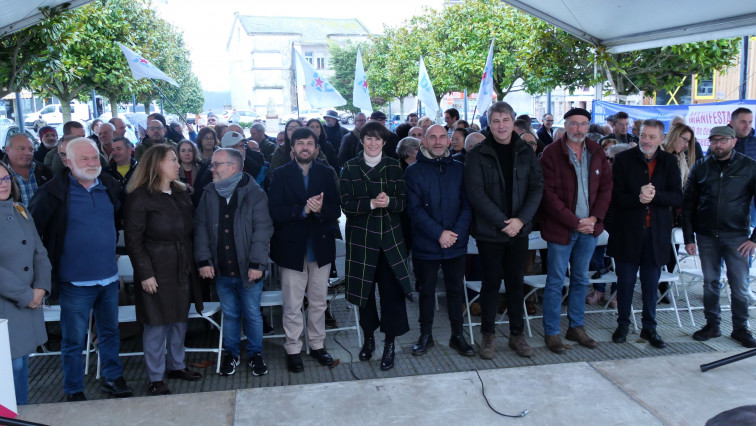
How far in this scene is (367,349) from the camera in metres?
4.82

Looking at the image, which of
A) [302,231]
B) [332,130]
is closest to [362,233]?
[302,231]

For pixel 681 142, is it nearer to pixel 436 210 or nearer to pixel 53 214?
pixel 436 210

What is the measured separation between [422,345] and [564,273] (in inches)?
54.0

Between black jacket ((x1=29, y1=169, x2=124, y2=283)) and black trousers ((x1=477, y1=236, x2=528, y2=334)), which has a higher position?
black jacket ((x1=29, y1=169, x2=124, y2=283))

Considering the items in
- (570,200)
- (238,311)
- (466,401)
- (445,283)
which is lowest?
(466,401)

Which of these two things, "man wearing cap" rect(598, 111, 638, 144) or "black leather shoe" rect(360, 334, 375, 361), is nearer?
"black leather shoe" rect(360, 334, 375, 361)

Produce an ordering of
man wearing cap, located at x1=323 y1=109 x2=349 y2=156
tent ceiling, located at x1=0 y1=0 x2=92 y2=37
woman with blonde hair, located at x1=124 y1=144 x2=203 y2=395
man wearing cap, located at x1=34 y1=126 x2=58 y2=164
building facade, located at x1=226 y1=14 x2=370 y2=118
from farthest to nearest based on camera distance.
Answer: building facade, located at x1=226 y1=14 x2=370 y2=118 < man wearing cap, located at x1=323 y1=109 x2=349 y2=156 < man wearing cap, located at x1=34 y1=126 x2=58 y2=164 < tent ceiling, located at x1=0 y1=0 x2=92 y2=37 < woman with blonde hair, located at x1=124 y1=144 x2=203 y2=395

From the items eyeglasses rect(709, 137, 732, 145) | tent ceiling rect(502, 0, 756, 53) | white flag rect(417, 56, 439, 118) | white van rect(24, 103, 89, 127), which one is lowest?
eyeglasses rect(709, 137, 732, 145)

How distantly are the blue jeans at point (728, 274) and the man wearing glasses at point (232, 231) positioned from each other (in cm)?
388

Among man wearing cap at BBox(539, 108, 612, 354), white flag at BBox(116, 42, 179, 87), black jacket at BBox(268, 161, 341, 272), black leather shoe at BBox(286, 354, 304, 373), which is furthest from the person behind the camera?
white flag at BBox(116, 42, 179, 87)

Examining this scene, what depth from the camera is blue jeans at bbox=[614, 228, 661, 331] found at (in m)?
5.00

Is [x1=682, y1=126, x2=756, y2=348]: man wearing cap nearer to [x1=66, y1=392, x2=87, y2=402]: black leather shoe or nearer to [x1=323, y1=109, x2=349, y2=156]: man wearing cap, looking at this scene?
[x1=66, y1=392, x2=87, y2=402]: black leather shoe

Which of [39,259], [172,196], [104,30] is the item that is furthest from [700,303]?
[104,30]

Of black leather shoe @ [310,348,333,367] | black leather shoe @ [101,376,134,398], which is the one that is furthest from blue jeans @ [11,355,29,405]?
black leather shoe @ [310,348,333,367]
